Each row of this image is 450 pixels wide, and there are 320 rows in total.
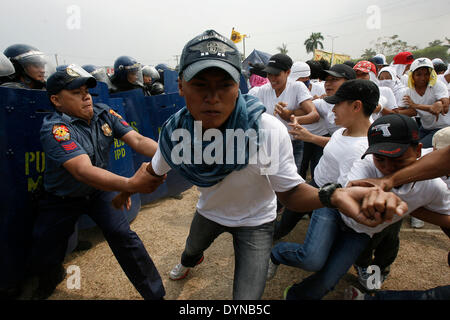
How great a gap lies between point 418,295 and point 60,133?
2808mm

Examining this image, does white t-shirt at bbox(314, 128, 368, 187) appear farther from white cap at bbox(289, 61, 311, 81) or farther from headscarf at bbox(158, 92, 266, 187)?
white cap at bbox(289, 61, 311, 81)

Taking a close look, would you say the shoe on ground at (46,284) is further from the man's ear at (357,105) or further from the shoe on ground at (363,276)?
the man's ear at (357,105)

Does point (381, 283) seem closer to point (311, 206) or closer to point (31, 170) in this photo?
point (311, 206)

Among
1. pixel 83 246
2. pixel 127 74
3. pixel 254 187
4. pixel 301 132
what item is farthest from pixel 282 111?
pixel 127 74

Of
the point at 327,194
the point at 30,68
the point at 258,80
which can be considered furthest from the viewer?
the point at 258,80

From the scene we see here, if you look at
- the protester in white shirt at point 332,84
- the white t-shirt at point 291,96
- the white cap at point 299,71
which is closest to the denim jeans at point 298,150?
the white t-shirt at point 291,96

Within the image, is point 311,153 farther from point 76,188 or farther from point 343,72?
point 76,188

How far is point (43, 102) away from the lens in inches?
91.9

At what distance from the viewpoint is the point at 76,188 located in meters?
2.09

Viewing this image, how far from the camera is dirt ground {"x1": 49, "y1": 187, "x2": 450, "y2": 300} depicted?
2.43 m

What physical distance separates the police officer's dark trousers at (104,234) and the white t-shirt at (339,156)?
1699 millimetres

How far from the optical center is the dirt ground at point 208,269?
2428 millimetres

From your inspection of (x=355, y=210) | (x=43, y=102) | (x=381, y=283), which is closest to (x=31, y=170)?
(x=43, y=102)

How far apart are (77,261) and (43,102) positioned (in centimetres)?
175
